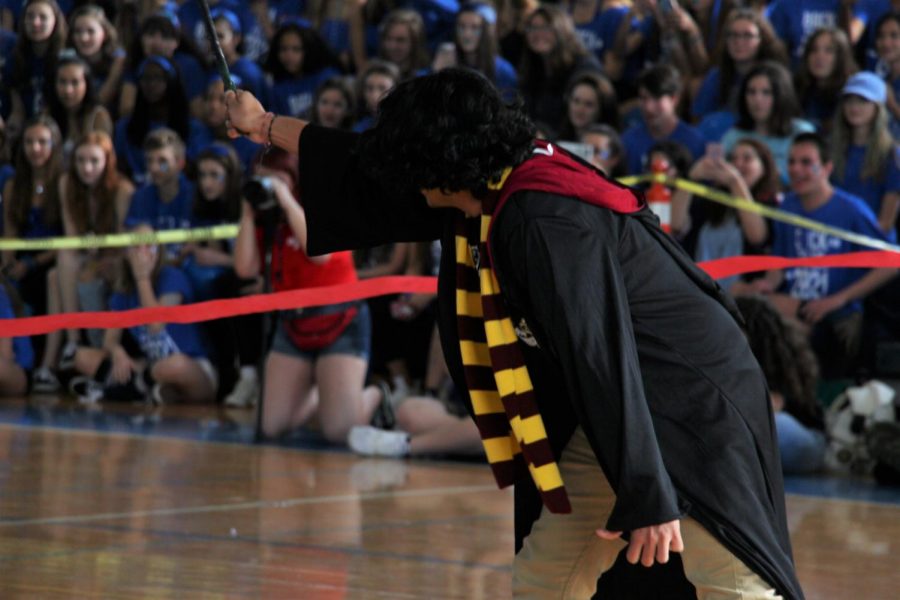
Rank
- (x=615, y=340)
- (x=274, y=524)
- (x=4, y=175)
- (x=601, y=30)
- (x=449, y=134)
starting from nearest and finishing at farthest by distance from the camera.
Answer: (x=615, y=340) → (x=449, y=134) → (x=274, y=524) → (x=601, y=30) → (x=4, y=175)

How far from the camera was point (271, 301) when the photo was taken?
21.0 ft

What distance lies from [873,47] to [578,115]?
6.72ft

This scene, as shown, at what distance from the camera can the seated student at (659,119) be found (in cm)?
962

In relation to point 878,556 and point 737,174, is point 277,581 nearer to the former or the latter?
point 878,556

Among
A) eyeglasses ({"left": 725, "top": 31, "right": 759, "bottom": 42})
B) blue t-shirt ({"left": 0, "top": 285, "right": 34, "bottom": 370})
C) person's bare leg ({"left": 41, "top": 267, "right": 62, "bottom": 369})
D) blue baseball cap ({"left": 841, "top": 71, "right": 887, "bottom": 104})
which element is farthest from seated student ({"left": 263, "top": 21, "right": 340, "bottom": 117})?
blue baseball cap ({"left": 841, "top": 71, "right": 887, "bottom": 104})

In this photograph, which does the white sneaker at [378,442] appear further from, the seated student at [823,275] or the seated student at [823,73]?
the seated student at [823,73]

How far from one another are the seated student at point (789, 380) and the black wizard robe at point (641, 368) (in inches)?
147

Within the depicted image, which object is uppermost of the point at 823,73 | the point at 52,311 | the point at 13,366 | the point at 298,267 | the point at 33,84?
the point at 823,73

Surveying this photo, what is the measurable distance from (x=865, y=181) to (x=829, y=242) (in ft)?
1.81

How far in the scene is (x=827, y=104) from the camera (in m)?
9.68

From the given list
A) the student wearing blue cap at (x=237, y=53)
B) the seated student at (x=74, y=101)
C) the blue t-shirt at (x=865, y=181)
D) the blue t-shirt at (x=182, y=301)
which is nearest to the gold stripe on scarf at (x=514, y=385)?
the blue t-shirt at (x=865, y=181)

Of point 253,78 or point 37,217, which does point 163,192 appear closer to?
point 37,217

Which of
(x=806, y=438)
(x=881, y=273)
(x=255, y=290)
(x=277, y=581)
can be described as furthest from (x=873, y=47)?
(x=277, y=581)

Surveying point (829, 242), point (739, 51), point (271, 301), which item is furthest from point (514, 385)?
point (739, 51)
